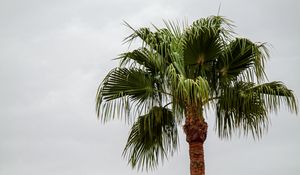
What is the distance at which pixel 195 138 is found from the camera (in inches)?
430

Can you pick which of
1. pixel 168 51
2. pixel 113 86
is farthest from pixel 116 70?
pixel 168 51

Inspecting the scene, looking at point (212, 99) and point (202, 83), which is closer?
point (202, 83)

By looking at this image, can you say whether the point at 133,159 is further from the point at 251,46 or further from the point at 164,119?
the point at 251,46

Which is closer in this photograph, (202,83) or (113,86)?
(202,83)

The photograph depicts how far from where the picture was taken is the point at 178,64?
10922 millimetres

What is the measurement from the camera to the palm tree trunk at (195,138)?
10.9 metres

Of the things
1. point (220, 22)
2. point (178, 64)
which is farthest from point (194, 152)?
point (220, 22)

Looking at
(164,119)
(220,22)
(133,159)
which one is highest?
(220,22)

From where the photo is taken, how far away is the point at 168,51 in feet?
36.9

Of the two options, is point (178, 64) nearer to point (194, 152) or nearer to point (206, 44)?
point (206, 44)

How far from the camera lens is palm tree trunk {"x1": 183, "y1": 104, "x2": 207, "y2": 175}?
10922 millimetres

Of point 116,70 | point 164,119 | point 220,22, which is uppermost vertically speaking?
point 220,22

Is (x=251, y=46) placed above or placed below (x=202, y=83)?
above

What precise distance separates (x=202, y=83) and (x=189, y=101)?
52 cm
